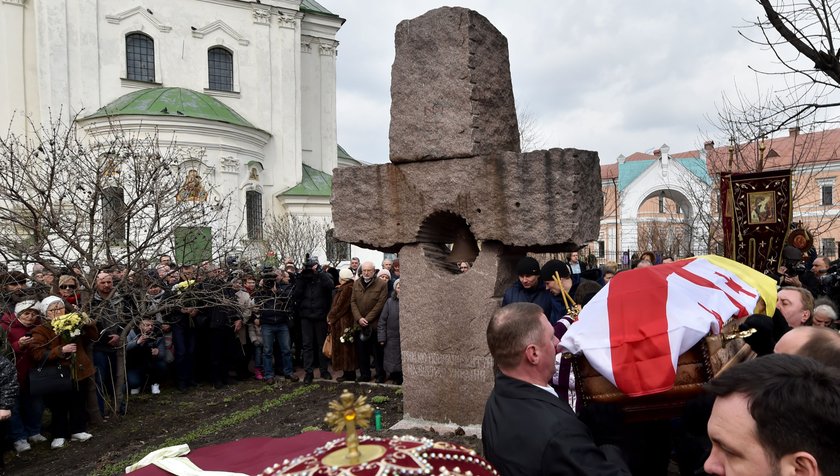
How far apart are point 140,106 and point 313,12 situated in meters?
10.2

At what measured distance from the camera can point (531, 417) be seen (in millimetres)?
2275

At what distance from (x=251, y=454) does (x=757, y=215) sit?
8435mm

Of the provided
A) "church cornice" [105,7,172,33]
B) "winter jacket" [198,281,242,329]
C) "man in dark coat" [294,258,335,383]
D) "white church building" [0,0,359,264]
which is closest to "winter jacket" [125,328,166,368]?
"winter jacket" [198,281,242,329]

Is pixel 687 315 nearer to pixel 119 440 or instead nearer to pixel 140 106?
pixel 119 440

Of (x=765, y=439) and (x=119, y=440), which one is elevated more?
(x=765, y=439)

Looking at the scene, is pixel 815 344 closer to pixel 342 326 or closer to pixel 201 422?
pixel 201 422

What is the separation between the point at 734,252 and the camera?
8.87 m

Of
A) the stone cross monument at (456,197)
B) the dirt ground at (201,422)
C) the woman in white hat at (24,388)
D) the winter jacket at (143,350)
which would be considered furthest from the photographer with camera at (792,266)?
the woman in white hat at (24,388)

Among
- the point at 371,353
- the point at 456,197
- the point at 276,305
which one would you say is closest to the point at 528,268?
the point at 456,197

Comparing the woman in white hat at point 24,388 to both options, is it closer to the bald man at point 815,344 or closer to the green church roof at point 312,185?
the bald man at point 815,344

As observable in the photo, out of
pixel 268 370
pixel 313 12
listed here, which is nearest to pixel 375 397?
pixel 268 370

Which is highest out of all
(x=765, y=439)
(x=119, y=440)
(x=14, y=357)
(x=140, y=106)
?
(x=140, y=106)

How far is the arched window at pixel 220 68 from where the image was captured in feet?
86.8

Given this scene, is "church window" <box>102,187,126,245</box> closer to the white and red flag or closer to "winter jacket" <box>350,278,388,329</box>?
"winter jacket" <box>350,278,388,329</box>
